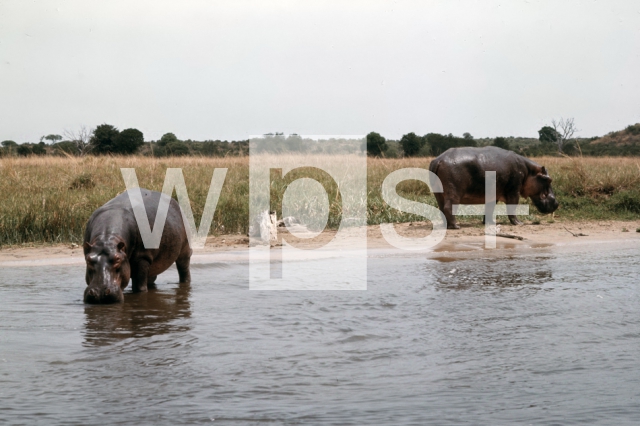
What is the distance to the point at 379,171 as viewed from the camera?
675 inches

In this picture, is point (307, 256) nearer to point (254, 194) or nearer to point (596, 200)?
point (254, 194)

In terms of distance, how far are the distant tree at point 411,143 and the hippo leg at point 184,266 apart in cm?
2731

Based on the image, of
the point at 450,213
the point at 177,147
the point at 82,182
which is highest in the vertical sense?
the point at 177,147

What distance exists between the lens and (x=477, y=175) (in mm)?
11523

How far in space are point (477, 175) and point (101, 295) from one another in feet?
23.5

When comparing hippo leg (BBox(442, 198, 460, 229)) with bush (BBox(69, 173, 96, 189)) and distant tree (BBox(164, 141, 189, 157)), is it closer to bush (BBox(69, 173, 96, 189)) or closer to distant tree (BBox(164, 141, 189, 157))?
bush (BBox(69, 173, 96, 189))

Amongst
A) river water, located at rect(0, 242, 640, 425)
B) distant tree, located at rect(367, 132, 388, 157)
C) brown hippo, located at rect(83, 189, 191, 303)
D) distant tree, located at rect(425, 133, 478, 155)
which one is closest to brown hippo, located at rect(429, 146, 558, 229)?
river water, located at rect(0, 242, 640, 425)

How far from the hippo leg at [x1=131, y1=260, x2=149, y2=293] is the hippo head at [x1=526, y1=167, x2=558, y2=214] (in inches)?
311

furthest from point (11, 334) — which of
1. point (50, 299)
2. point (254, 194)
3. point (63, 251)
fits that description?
point (254, 194)

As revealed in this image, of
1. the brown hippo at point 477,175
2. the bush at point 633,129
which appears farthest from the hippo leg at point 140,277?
the bush at point 633,129

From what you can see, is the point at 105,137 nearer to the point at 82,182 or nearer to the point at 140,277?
the point at 82,182

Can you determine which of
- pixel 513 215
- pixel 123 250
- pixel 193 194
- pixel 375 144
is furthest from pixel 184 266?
pixel 375 144

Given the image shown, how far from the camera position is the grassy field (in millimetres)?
10680

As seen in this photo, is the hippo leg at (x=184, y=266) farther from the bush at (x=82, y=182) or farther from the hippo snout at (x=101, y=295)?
the bush at (x=82, y=182)
